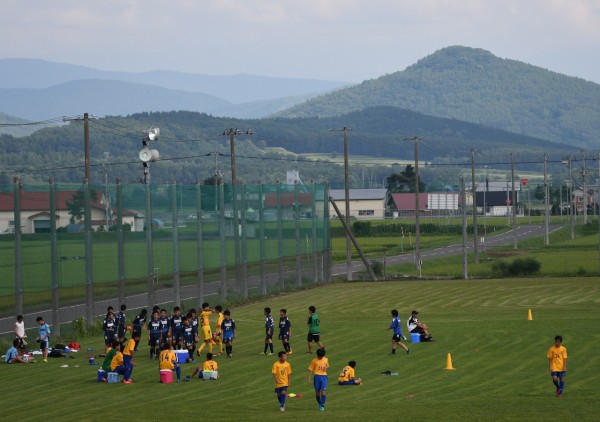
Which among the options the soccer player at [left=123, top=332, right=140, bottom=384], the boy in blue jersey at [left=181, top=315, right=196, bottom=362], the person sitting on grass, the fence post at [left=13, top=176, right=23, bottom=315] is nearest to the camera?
the soccer player at [left=123, top=332, right=140, bottom=384]

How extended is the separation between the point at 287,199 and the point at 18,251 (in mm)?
28212

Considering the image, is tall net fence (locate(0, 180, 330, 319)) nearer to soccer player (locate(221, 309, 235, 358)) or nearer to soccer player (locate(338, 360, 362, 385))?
soccer player (locate(221, 309, 235, 358))

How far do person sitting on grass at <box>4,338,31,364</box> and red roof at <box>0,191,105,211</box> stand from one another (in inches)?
223

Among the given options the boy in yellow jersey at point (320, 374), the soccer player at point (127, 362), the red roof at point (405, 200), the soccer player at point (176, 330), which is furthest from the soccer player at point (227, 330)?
the red roof at point (405, 200)

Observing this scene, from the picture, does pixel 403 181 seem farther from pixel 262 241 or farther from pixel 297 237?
pixel 262 241

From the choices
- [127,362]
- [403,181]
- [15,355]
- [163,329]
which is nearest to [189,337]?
[163,329]

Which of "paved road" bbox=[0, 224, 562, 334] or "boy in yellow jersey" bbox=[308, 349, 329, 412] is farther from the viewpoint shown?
"paved road" bbox=[0, 224, 562, 334]

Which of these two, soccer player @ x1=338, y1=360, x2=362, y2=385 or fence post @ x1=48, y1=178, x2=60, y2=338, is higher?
fence post @ x1=48, y1=178, x2=60, y2=338

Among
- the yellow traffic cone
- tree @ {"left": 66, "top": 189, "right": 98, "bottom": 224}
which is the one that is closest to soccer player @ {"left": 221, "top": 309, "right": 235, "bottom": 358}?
the yellow traffic cone

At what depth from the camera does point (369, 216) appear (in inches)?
7426

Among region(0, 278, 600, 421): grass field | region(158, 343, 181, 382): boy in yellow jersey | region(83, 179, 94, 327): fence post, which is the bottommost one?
region(0, 278, 600, 421): grass field

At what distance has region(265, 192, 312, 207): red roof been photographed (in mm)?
64250

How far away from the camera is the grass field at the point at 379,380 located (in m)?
26.5

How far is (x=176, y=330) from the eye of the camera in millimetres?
36156
